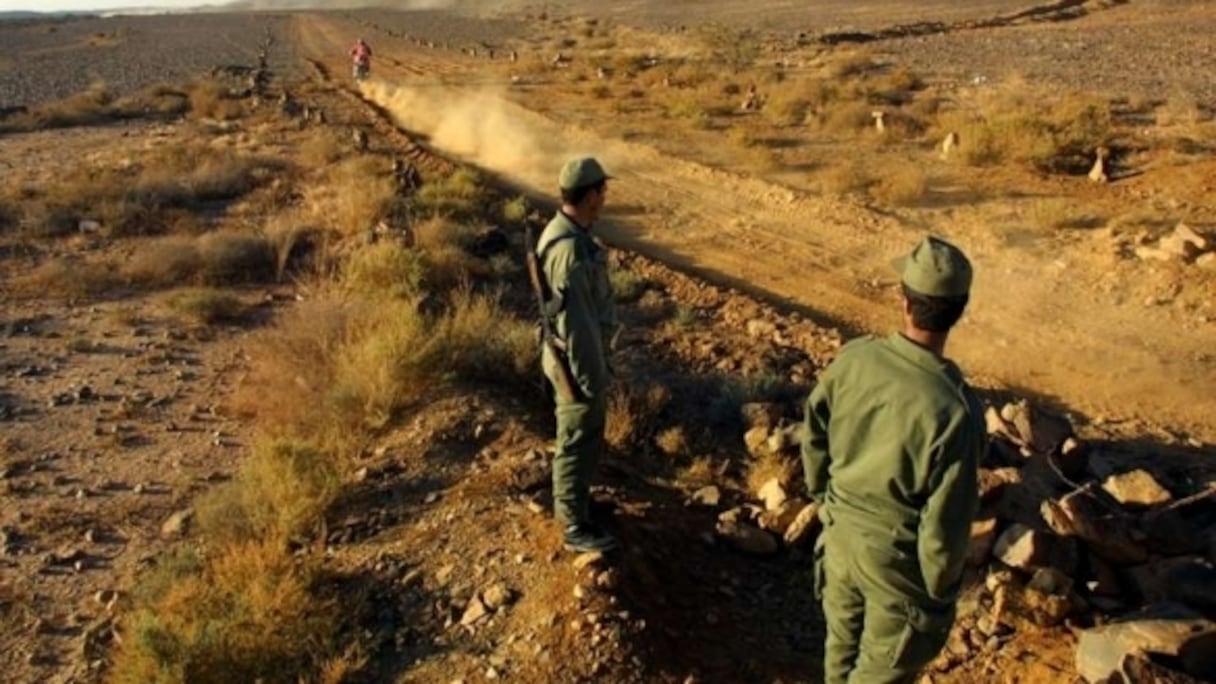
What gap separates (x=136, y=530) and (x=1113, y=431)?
22.7 ft

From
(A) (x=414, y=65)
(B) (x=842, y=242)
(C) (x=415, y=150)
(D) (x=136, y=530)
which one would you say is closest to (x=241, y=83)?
(A) (x=414, y=65)

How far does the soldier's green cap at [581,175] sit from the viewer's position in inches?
178

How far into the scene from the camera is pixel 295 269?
11.3 m

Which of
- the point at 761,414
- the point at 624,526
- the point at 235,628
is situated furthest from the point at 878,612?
the point at 761,414

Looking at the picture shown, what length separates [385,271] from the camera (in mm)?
9734

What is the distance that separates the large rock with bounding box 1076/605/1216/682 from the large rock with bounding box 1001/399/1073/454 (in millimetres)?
1688

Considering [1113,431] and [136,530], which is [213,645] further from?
[1113,431]

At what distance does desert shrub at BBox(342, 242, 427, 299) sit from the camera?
947 centimetres

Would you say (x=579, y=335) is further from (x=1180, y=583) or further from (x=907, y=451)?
(x=1180, y=583)

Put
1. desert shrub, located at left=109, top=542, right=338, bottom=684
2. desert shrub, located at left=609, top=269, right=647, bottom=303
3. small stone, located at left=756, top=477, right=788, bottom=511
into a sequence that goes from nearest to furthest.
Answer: desert shrub, located at left=109, top=542, right=338, bottom=684 → small stone, located at left=756, top=477, right=788, bottom=511 → desert shrub, located at left=609, top=269, right=647, bottom=303

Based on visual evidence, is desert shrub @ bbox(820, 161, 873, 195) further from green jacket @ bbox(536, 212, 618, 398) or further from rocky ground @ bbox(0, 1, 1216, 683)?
green jacket @ bbox(536, 212, 618, 398)

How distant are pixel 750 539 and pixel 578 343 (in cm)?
170

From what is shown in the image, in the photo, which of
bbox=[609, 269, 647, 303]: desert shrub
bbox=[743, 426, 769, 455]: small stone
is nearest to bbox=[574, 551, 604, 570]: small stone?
bbox=[743, 426, 769, 455]: small stone

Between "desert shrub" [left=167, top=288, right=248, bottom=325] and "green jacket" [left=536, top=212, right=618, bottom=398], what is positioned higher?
"green jacket" [left=536, top=212, right=618, bottom=398]
